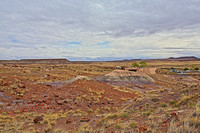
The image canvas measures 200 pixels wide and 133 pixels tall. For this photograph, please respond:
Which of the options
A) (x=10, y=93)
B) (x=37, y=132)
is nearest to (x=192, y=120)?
(x=37, y=132)

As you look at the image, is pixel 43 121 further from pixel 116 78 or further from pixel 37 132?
pixel 116 78

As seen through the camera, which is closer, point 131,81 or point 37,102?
point 37,102

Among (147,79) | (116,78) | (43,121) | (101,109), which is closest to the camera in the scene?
(43,121)

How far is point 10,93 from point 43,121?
935 cm

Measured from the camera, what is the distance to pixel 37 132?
7.46 metres

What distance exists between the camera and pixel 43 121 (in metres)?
9.12

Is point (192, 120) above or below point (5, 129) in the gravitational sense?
above

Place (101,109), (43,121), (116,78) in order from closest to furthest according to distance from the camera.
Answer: (43,121), (101,109), (116,78)

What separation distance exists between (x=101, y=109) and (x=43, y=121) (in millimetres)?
6596

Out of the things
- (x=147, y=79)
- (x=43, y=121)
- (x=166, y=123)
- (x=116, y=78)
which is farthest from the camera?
(x=147, y=79)

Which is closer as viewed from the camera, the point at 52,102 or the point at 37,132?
the point at 37,132

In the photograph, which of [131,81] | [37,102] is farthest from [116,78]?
[37,102]

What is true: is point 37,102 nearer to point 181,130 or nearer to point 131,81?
point 181,130

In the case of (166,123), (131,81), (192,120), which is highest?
(192,120)
